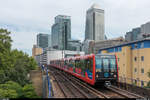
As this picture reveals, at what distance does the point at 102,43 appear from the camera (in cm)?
13400

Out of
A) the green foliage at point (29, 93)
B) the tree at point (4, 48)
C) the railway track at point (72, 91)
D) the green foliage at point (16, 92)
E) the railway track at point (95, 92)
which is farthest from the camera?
the tree at point (4, 48)

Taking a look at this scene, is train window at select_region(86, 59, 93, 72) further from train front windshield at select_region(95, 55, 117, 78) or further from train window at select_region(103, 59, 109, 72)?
train window at select_region(103, 59, 109, 72)

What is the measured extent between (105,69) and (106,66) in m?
0.30

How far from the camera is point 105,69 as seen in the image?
13.2 meters

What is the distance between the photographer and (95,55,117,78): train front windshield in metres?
13.1

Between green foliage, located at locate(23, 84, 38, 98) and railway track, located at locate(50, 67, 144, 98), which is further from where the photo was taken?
green foliage, located at locate(23, 84, 38, 98)

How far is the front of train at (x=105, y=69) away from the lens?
12984mm

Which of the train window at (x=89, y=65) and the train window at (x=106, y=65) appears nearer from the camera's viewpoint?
the train window at (x=106, y=65)

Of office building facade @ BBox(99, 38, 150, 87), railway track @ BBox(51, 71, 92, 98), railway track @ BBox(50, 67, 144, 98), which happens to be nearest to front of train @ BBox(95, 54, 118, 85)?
railway track @ BBox(50, 67, 144, 98)

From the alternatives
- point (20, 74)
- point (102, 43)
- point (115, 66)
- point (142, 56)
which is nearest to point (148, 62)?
point (142, 56)

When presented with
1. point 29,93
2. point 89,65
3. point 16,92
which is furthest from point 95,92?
point 16,92

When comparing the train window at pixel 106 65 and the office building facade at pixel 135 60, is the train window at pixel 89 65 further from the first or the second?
the office building facade at pixel 135 60

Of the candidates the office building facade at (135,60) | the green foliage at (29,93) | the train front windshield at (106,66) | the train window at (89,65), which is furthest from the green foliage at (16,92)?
the office building facade at (135,60)

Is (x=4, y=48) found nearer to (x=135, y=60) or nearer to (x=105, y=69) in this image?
(x=105, y=69)
